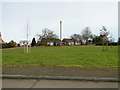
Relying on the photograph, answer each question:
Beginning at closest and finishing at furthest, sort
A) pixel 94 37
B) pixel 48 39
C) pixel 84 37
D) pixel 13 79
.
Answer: pixel 13 79, pixel 48 39, pixel 84 37, pixel 94 37

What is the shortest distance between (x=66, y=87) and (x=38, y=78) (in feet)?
4.33

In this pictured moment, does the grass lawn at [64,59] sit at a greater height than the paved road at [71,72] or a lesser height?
greater

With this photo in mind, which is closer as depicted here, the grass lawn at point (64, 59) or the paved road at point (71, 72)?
the paved road at point (71, 72)

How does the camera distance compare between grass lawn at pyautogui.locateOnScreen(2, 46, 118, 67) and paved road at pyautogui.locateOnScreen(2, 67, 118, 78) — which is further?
grass lawn at pyautogui.locateOnScreen(2, 46, 118, 67)

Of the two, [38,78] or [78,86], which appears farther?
[38,78]

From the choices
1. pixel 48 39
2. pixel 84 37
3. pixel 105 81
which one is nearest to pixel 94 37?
pixel 84 37

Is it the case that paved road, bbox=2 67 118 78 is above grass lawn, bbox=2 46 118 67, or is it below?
below

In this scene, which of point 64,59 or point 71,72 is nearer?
point 71,72

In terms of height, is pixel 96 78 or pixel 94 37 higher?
pixel 94 37

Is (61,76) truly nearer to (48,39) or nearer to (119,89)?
(119,89)

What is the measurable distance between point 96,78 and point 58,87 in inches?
60.7

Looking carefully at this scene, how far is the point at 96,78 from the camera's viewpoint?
11.3 ft

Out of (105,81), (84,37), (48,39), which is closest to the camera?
(105,81)

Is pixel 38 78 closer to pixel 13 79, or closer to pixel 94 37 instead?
pixel 13 79
